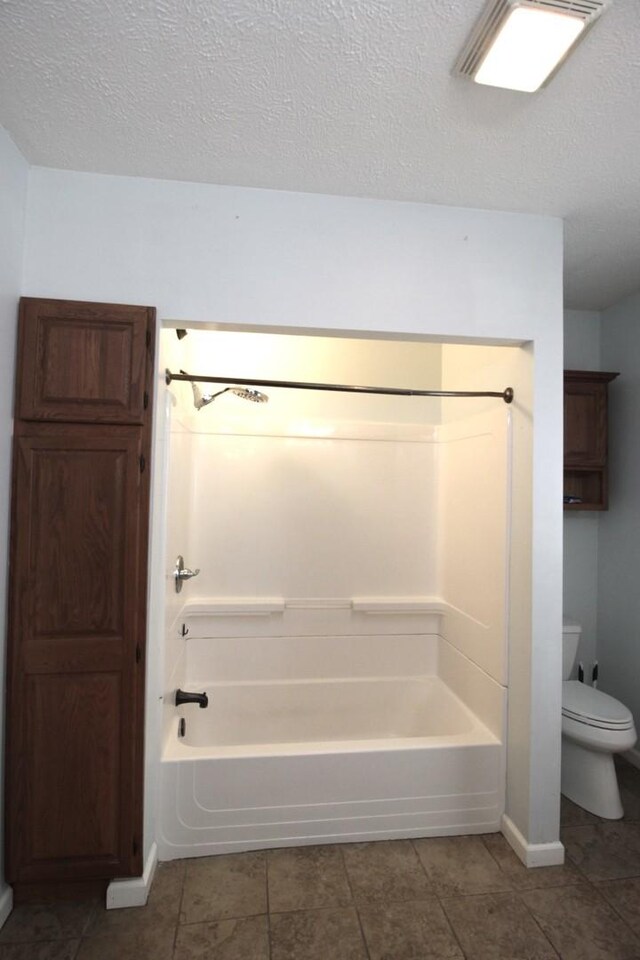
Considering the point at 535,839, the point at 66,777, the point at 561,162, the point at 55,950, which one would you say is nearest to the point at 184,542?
the point at 66,777

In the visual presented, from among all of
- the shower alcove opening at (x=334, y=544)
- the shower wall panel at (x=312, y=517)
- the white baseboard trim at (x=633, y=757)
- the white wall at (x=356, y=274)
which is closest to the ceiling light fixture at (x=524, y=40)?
the white wall at (x=356, y=274)

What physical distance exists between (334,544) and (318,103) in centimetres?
207

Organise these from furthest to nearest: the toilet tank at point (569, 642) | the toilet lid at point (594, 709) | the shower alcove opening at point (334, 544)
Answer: the toilet tank at point (569, 642) → the shower alcove opening at point (334, 544) → the toilet lid at point (594, 709)

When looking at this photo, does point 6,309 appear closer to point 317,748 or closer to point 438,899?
point 317,748

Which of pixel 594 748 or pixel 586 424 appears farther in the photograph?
Result: pixel 586 424

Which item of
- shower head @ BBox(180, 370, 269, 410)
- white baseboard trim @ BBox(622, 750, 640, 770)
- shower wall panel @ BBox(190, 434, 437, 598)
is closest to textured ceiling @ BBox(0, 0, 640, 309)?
shower head @ BBox(180, 370, 269, 410)

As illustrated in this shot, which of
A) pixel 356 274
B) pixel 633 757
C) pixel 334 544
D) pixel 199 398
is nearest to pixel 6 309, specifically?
pixel 199 398

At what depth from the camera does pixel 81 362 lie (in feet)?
5.35

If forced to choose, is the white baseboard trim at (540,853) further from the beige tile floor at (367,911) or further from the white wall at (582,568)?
the white wall at (582,568)

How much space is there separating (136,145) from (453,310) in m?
1.27

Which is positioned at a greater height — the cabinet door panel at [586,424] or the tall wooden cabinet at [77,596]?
the cabinet door panel at [586,424]

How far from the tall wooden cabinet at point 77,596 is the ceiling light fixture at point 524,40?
4.07 feet

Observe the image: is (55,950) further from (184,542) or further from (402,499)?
(402,499)

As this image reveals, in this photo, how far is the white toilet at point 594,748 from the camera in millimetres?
2168
